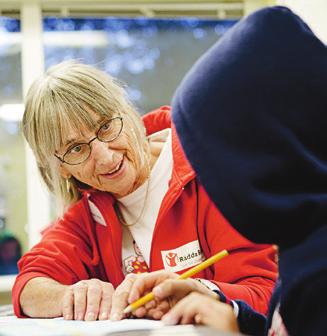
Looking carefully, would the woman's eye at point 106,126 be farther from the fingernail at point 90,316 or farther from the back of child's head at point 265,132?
the back of child's head at point 265,132

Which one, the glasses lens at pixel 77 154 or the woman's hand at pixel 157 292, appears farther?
the glasses lens at pixel 77 154

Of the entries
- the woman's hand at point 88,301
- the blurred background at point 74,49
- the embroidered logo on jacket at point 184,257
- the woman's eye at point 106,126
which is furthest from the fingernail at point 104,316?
the blurred background at point 74,49

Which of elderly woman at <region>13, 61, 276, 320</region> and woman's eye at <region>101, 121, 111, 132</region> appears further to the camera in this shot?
woman's eye at <region>101, 121, 111, 132</region>

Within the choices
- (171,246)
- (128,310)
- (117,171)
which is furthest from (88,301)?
(117,171)

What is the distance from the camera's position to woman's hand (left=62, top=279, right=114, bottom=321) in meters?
0.99

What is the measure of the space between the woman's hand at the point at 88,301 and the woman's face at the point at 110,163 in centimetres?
29

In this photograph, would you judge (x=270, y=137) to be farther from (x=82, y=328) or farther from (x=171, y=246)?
(x=171, y=246)

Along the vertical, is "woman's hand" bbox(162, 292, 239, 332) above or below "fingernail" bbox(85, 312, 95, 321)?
above

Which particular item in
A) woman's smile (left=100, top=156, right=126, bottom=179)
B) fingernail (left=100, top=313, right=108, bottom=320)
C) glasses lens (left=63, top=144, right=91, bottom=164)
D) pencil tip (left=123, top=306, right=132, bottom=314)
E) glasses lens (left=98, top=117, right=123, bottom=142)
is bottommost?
fingernail (left=100, top=313, right=108, bottom=320)

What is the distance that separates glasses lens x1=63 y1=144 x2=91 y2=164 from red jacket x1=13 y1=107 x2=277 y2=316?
0.11 m

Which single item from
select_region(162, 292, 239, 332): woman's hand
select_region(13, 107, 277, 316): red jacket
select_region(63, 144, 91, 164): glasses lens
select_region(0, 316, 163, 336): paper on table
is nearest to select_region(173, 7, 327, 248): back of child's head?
select_region(162, 292, 239, 332): woman's hand

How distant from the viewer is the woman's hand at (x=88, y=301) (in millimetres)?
990

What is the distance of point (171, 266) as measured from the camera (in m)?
1.21

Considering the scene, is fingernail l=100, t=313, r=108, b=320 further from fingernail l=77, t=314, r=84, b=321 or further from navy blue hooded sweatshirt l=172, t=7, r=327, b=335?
navy blue hooded sweatshirt l=172, t=7, r=327, b=335
